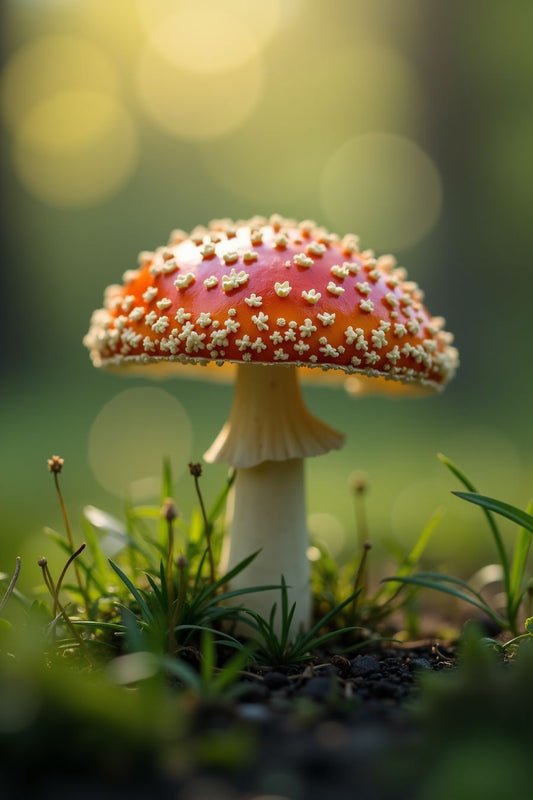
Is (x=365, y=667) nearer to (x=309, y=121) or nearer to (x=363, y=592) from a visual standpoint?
(x=363, y=592)

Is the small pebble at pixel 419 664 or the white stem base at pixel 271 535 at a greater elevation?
the white stem base at pixel 271 535

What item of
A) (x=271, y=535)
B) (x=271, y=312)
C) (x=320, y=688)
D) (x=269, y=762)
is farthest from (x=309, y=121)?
(x=269, y=762)

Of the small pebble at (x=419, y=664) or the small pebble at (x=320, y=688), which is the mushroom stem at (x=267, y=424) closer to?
the small pebble at (x=419, y=664)

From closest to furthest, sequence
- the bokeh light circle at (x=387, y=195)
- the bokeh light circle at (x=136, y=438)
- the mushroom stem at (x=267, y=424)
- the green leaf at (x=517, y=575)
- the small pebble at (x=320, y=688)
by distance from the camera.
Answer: the small pebble at (x=320, y=688) → the green leaf at (x=517, y=575) → the mushroom stem at (x=267, y=424) → the bokeh light circle at (x=136, y=438) → the bokeh light circle at (x=387, y=195)

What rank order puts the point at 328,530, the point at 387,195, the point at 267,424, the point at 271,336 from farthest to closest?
the point at 387,195, the point at 328,530, the point at 267,424, the point at 271,336

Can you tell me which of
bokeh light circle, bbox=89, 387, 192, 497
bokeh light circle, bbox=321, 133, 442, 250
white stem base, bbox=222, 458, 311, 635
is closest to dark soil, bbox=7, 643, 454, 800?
white stem base, bbox=222, 458, 311, 635

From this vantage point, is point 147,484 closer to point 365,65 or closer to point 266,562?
point 266,562

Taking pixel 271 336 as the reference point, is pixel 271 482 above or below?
below

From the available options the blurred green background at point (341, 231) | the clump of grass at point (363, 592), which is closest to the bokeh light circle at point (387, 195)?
the blurred green background at point (341, 231)
